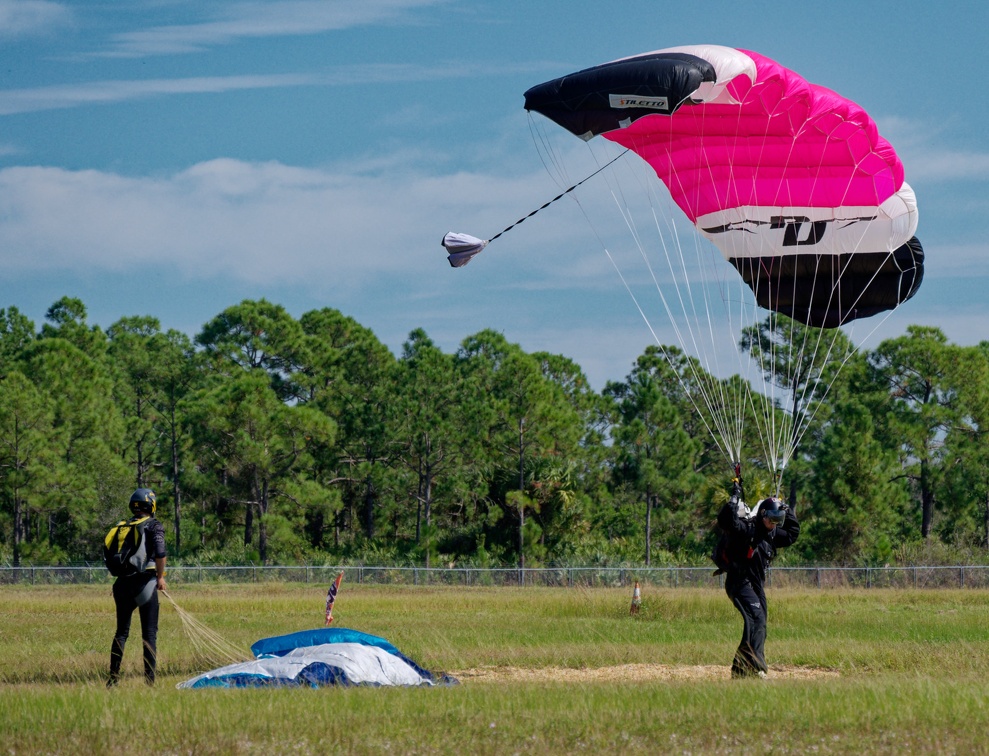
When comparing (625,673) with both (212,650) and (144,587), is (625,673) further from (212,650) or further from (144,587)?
(144,587)

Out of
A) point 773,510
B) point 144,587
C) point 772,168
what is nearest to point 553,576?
point 772,168

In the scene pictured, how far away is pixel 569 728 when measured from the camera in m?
7.43

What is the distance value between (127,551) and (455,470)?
4117cm

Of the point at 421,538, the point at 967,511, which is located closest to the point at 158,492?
the point at 421,538

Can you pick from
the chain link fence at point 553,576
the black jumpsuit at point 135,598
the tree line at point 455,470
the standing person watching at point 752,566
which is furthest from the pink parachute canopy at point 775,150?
the tree line at point 455,470

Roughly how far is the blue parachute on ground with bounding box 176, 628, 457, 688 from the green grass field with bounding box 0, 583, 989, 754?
1.75 ft

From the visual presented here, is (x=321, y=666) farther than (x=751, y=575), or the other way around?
(x=751, y=575)

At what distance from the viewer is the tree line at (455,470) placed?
1695 inches

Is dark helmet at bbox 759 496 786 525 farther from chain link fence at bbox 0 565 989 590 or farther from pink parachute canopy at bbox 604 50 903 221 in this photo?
chain link fence at bbox 0 565 989 590

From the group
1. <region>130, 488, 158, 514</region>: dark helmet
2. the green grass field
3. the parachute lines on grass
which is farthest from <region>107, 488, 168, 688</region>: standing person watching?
the parachute lines on grass

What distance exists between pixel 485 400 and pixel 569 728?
43561mm

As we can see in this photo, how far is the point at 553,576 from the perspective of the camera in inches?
1373

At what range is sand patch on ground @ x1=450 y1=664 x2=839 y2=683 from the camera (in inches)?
437

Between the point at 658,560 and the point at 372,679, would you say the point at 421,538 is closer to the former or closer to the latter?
the point at 658,560
